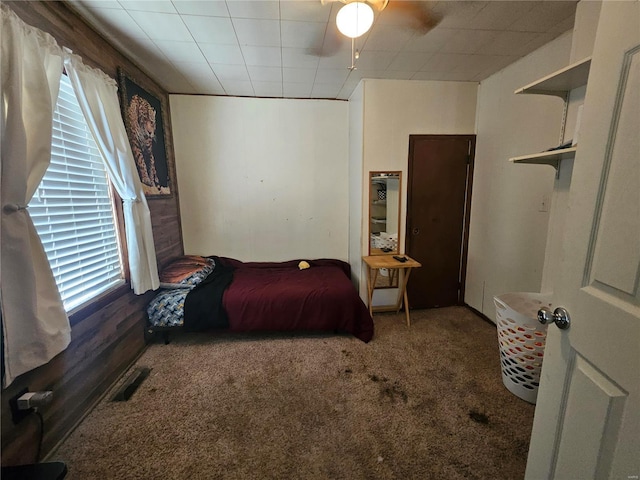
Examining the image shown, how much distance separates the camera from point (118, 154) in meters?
1.83

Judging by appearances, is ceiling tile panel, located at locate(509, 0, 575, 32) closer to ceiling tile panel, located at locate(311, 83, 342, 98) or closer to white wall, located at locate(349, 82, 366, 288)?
white wall, located at locate(349, 82, 366, 288)

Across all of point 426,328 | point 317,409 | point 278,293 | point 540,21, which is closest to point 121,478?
point 317,409

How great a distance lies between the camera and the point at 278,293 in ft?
7.97

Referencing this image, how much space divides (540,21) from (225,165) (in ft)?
9.99

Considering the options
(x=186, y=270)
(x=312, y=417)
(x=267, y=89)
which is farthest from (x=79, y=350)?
(x=267, y=89)

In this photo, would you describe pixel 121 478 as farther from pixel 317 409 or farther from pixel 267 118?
pixel 267 118

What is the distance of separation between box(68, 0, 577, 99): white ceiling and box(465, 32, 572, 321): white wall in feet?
0.59

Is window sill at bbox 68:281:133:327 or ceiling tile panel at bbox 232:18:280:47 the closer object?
window sill at bbox 68:281:133:327

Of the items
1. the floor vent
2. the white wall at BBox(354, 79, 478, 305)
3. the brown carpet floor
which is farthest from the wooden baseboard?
the floor vent

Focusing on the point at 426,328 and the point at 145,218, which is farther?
the point at 426,328

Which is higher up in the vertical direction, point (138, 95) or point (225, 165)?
point (138, 95)

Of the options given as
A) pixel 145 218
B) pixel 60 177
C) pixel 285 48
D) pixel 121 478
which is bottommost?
pixel 121 478

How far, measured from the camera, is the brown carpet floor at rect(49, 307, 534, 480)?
130 centimetres

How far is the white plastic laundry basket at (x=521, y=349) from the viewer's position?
1570mm
